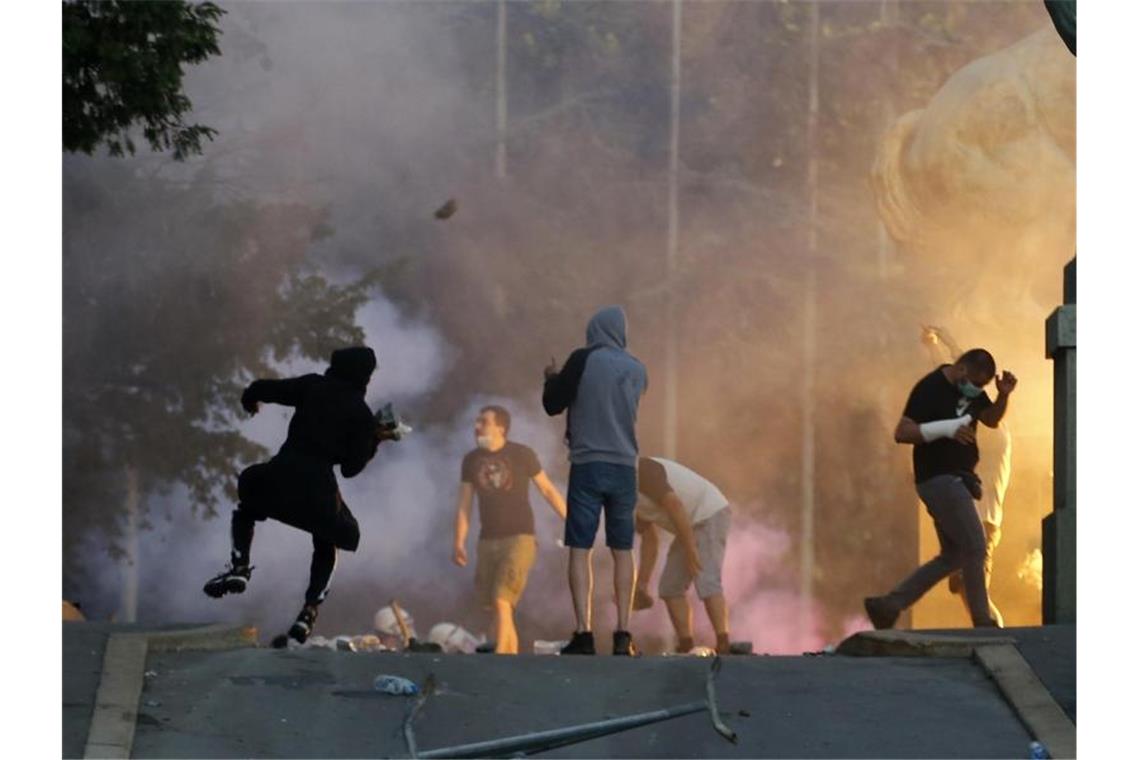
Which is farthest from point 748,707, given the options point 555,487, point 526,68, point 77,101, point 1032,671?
point 526,68

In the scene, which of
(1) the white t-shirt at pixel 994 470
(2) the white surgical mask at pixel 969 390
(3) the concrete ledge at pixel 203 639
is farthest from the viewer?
(1) the white t-shirt at pixel 994 470

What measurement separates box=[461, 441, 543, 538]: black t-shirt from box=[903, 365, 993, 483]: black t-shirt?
438 centimetres

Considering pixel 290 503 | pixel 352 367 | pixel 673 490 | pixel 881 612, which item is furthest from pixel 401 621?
pixel 290 503

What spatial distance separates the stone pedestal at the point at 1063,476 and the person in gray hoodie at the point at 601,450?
1.87m

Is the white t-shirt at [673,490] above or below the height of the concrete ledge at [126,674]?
above

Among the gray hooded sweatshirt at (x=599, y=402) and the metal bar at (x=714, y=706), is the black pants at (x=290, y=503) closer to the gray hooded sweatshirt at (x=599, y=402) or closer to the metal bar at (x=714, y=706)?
the gray hooded sweatshirt at (x=599, y=402)

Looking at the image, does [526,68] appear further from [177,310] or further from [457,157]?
[177,310]

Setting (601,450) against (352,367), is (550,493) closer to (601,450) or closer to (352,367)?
(601,450)

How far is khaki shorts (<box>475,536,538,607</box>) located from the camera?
621 inches

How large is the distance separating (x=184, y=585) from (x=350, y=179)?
2.88 m

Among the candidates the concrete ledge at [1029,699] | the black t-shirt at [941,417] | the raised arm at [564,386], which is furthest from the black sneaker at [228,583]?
the black t-shirt at [941,417]

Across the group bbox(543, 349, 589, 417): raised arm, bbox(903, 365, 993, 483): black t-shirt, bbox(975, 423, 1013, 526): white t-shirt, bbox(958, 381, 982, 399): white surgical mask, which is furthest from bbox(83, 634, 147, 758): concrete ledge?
bbox(975, 423, 1013, 526): white t-shirt

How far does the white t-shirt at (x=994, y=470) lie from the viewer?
1588 centimetres

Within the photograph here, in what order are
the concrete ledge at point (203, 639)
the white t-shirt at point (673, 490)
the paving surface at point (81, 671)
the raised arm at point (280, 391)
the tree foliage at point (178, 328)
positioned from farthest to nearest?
the tree foliage at point (178, 328) → the white t-shirt at point (673, 490) → the raised arm at point (280, 391) → the concrete ledge at point (203, 639) → the paving surface at point (81, 671)
